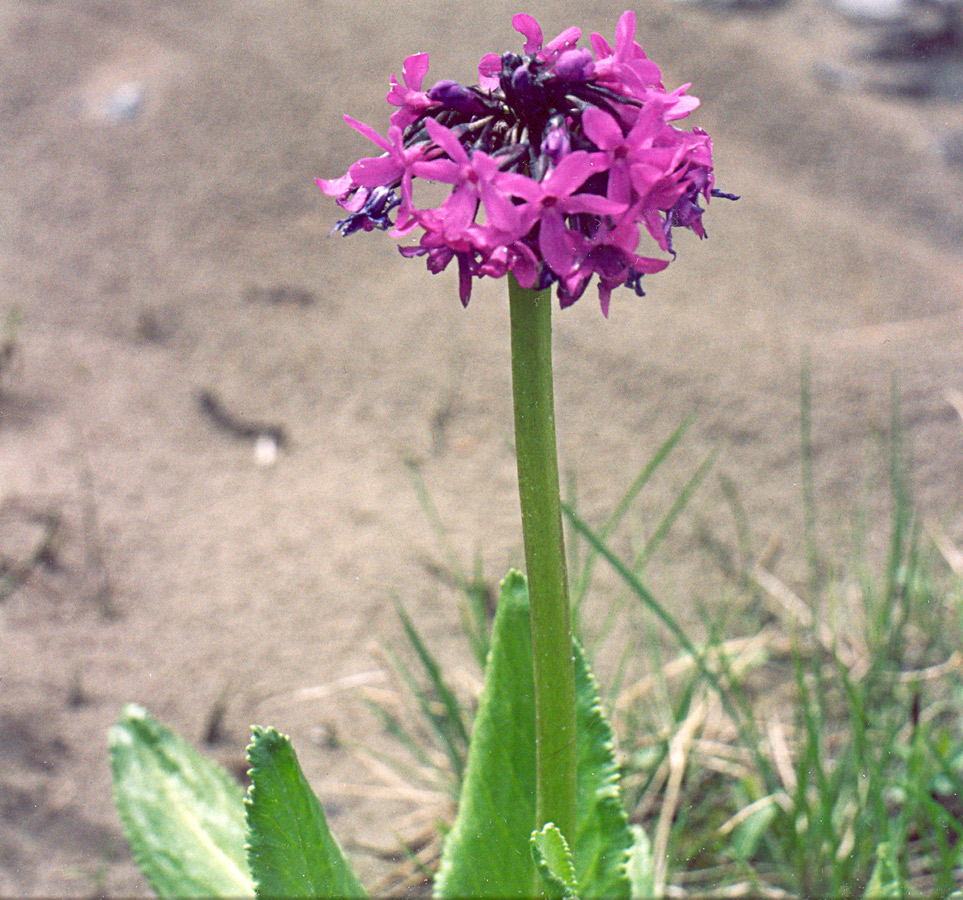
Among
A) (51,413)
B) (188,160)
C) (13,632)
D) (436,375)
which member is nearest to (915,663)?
(436,375)

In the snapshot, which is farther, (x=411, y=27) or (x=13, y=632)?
(x=411, y=27)

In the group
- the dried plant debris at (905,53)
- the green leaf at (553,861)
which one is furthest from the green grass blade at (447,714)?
the dried plant debris at (905,53)

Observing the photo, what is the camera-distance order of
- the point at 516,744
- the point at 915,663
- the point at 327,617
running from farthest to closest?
the point at 327,617
the point at 915,663
the point at 516,744

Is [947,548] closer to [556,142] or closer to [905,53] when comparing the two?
[556,142]

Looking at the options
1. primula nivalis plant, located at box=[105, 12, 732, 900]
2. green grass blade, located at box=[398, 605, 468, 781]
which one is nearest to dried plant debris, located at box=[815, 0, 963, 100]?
green grass blade, located at box=[398, 605, 468, 781]

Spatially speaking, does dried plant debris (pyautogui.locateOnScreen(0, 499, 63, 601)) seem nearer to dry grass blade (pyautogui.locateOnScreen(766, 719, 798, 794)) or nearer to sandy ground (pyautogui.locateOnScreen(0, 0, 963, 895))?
sandy ground (pyautogui.locateOnScreen(0, 0, 963, 895))

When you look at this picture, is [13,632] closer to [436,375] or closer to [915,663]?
[436,375]

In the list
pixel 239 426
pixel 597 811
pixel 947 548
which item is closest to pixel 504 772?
pixel 597 811
